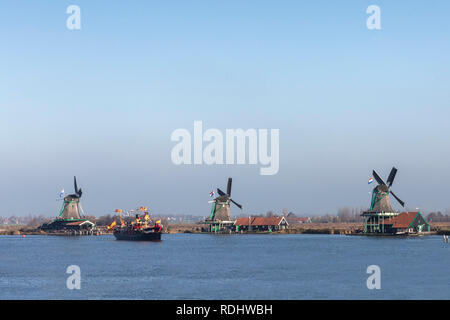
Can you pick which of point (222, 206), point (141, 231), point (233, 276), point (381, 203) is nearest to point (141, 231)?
point (141, 231)

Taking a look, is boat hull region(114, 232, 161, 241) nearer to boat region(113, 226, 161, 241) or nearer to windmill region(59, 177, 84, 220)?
boat region(113, 226, 161, 241)

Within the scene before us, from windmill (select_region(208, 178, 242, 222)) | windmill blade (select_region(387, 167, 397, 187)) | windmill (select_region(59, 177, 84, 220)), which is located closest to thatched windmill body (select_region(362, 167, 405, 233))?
windmill blade (select_region(387, 167, 397, 187))

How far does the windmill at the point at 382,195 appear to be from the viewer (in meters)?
146

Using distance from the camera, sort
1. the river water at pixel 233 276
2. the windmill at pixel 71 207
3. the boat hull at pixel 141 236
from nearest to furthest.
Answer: the river water at pixel 233 276 < the boat hull at pixel 141 236 < the windmill at pixel 71 207

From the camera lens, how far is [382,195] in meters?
146

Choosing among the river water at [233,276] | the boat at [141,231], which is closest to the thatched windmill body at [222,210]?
the boat at [141,231]

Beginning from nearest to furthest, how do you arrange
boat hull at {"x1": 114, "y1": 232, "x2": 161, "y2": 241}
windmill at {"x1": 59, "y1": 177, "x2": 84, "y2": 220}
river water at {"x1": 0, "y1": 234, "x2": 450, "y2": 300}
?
1. river water at {"x1": 0, "y1": 234, "x2": 450, "y2": 300}
2. boat hull at {"x1": 114, "y1": 232, "x2": 161, "y2": 241}
3. windmill at {"x1": 59, "y1": 177, "x2": 84, "y2": 220}

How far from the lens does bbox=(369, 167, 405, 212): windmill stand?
146250 mm

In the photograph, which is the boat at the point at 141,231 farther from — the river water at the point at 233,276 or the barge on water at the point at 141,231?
the river water at the point at 233,276

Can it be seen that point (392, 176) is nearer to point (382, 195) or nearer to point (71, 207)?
point (382, 195)

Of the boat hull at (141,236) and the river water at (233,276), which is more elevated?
the river water at (233,276)
